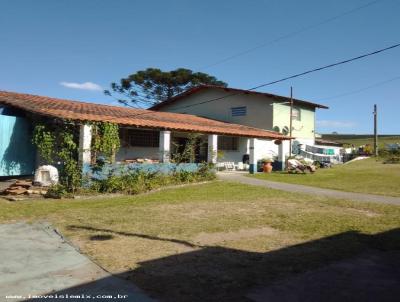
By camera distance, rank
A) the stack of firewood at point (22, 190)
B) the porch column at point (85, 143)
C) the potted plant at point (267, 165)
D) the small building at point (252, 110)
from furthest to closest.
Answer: the small building at point (252, 110) → the potted plant at point (267, 165) → the porch column at point (85, 143) → the stack of firewood at point (22, 190)

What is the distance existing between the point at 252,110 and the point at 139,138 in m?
11.0

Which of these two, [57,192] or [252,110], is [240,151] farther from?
[57,192]

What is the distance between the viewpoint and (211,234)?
7.97 metres

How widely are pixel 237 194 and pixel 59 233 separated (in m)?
7.29

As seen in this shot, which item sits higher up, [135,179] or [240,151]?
[240,151]

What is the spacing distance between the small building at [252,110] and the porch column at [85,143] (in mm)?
11738

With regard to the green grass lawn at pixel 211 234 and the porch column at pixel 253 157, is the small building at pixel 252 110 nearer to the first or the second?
the porch column at pixel 253 157

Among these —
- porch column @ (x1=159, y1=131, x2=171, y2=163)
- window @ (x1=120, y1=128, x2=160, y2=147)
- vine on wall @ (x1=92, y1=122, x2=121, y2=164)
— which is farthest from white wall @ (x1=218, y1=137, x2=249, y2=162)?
vine on wall @ (x1=92, y1=122, x2=121, y2=164)

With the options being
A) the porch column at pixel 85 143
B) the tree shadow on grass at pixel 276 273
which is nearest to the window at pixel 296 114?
the porch column at pixel 85 143

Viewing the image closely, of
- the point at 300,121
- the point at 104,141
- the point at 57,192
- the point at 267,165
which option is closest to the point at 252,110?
the point at 300,121

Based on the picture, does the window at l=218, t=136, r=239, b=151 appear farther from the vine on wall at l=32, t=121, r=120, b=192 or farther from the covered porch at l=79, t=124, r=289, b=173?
the vine on wall at l=32, t=121, r=120, b=192

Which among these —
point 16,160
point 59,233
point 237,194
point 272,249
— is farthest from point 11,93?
point 272,249

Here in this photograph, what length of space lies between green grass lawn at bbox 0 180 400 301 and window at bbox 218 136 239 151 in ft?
34.9

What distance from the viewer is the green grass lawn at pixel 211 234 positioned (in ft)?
18.0
